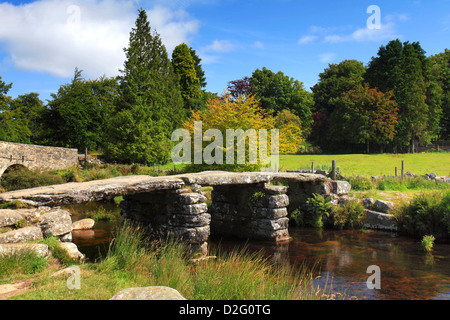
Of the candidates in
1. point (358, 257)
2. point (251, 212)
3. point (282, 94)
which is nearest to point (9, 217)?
point (251, 212)

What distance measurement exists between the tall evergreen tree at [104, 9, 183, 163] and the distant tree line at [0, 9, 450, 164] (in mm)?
92

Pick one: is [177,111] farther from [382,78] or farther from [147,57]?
[382,78]

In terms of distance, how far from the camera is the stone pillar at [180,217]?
9.90 m

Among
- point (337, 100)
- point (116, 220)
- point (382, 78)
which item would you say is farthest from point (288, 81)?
point (116, 220)

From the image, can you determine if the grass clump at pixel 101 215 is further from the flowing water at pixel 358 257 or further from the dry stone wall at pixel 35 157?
the dry stone wall at pixel 35 157

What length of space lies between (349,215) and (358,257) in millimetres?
4103

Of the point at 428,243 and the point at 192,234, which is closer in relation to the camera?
the point at 192,234

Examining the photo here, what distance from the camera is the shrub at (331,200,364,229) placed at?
14117mm

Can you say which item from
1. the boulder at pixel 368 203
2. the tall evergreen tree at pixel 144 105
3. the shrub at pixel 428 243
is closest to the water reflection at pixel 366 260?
the shrub at pixel 428 243

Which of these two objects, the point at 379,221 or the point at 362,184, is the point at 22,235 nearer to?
the point at 379,221

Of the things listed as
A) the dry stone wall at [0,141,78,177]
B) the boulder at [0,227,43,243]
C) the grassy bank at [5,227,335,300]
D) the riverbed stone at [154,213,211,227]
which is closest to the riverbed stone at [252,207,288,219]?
the riverbed stone at [154,213,211,227]

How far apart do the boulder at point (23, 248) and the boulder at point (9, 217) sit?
2.26 ft

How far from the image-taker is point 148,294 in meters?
3.74
